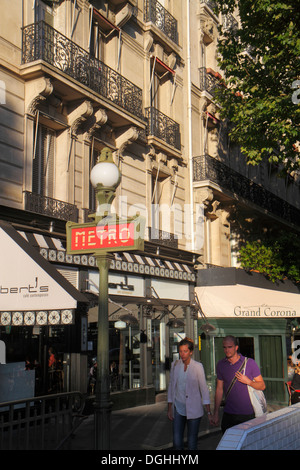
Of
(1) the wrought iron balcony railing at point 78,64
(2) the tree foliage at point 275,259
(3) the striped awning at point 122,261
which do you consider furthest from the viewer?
(2) the tree foliage at point 275,259

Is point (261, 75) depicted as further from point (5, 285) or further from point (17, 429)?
point (17, 429)

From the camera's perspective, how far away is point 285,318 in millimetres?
16781

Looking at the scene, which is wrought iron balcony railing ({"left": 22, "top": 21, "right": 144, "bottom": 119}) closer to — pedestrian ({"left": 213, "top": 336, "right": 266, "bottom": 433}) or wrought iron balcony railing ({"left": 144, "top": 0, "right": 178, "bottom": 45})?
wrought iron balcony railing ({"left": 144, "top": 0, "right": 178, "bottom": 45})

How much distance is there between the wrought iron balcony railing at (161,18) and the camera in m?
18.4

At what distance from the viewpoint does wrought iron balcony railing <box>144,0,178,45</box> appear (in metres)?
18.4

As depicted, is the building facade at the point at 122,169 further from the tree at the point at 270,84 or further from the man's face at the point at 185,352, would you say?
the tree at the point at 270,84

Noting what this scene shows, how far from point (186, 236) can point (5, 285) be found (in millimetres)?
10392

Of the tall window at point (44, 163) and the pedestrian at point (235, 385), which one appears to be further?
the tall window at point (44, 163)

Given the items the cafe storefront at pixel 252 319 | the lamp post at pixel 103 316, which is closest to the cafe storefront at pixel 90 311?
the cafe storefront at pixel 252 319

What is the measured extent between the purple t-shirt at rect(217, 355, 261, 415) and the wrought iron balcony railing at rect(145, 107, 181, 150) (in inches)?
470

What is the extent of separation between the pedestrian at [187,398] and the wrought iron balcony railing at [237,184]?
13.2 metres

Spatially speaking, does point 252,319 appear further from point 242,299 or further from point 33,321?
point 33,321

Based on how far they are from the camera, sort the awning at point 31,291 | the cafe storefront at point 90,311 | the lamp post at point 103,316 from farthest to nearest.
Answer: the cafe storefront at point 90,311 → the awning at point 31,291 → the lamp post at point 103,316

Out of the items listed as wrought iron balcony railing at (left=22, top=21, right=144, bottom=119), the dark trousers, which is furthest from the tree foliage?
the dark trousers
